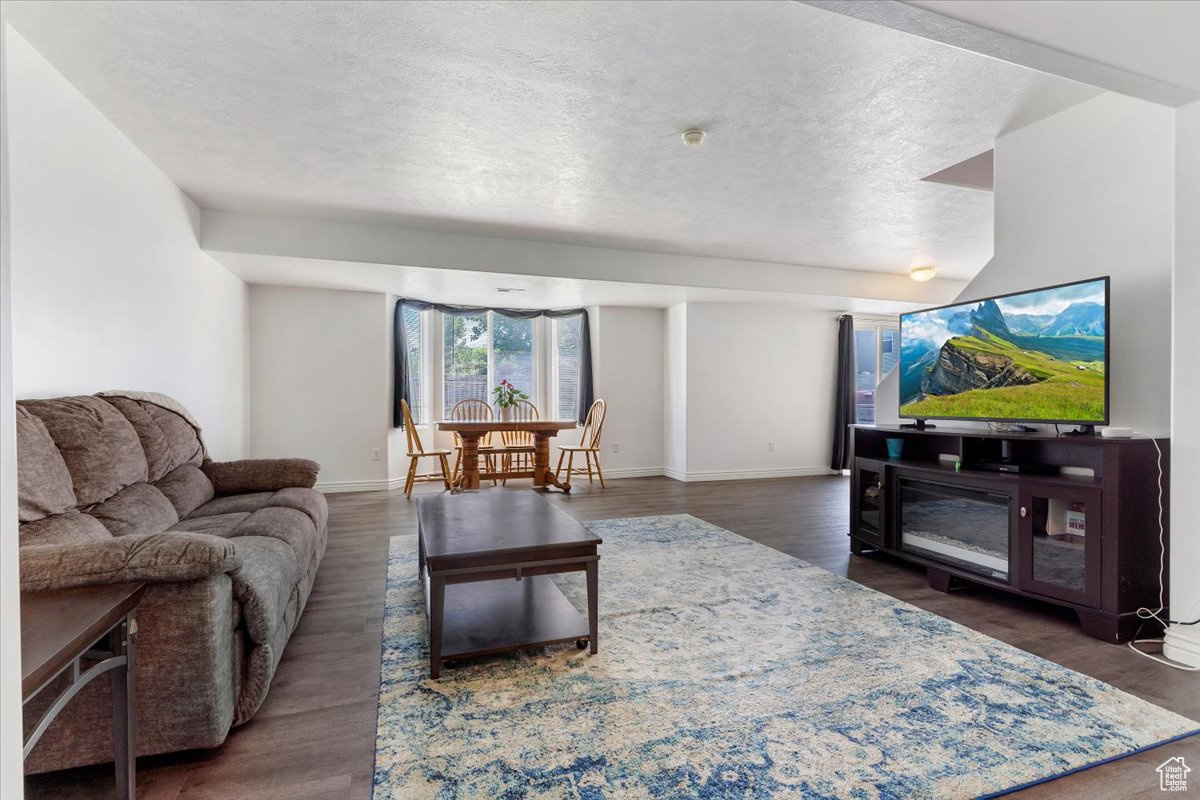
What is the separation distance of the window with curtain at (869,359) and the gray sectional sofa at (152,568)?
23.0 ft

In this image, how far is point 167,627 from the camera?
1.49 metres

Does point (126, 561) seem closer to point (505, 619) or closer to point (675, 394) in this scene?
point (505, 619)

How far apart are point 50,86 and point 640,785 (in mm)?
3371

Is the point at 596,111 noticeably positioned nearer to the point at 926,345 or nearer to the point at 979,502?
the point at 926,345

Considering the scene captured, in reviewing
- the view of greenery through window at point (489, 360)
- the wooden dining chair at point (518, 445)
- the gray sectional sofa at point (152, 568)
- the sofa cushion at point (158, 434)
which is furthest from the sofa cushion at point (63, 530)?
the view of greenery through window at point (489, 360)

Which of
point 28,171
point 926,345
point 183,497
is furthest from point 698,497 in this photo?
point 28,171

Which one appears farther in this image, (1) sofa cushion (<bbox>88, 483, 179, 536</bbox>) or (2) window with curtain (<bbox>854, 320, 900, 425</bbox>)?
(2) window with curtain (<bbox>854, 320, 900, 425</bbox>)

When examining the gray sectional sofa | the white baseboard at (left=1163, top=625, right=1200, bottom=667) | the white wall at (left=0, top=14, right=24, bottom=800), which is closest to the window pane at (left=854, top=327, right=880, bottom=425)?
the white baseboard at (left=1163, top=625, right=1200, bottom=667)

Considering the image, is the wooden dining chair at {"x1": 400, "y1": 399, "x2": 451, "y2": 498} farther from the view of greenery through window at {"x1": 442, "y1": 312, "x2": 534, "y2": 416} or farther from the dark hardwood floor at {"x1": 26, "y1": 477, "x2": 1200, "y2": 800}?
the dark hardwood floor at {"x1": 26, "y1": 477, "x2": 1200, "y2": 800}

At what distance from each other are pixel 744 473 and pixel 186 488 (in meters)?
5.64

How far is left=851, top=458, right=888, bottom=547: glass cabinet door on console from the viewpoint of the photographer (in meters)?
3.42

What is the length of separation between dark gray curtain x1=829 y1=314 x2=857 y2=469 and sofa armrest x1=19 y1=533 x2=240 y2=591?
699 cm

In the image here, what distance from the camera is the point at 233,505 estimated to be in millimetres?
2900

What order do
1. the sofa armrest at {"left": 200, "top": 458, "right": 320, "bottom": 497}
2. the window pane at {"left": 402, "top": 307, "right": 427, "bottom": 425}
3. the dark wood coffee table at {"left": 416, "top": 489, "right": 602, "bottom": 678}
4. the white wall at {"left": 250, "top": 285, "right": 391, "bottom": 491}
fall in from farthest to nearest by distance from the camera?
the window pane at {"left": 402, "top": 307, "right": 427, "bottom": 425} → the white wall at {"left": 250, "top": 285, "right": 391, "bottom": 491} → the sofa armrest at {"left": 200, "top": 458, "right": 320, "bottom": 497} → the dark wood coffee table at {"left": 416, "top": 489, "right": 602, "bottom": 678}
